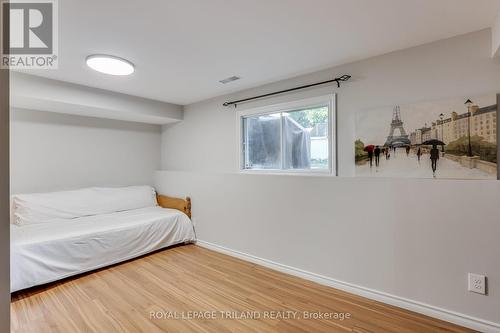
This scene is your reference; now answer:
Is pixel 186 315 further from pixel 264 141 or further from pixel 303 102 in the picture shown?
pixel 303 102

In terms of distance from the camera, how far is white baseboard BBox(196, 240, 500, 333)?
1.79m

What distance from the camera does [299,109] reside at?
2953mm

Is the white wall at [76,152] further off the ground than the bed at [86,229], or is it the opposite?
the white wall at [76,152]

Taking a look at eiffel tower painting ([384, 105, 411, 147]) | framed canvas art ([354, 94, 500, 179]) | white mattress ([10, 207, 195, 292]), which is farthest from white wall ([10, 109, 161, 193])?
eiffel tower painting ([384, 105, 411, 147])

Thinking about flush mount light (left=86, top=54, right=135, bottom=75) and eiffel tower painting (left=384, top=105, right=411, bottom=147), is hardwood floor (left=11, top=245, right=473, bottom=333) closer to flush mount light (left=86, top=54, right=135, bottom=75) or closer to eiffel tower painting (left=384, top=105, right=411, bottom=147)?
eiffel tower painting (left=384, top=105, right=411, bottom=147)

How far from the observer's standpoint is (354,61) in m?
2.45

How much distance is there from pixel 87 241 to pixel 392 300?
3161mm

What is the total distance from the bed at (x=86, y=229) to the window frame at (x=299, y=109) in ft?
4.25

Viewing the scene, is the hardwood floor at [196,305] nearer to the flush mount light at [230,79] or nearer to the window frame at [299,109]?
the window frame at [299,109]

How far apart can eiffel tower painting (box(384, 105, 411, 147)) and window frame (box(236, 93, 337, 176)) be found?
521mm

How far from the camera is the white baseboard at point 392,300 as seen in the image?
1.79 meters

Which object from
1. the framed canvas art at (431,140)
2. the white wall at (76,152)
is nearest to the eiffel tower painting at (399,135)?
the framed canvas art at (431,140)

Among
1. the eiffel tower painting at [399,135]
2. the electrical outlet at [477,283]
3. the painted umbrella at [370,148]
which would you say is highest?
the eiffel tower painting at [399,135]

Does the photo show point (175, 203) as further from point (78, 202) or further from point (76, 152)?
point (76, 152)
